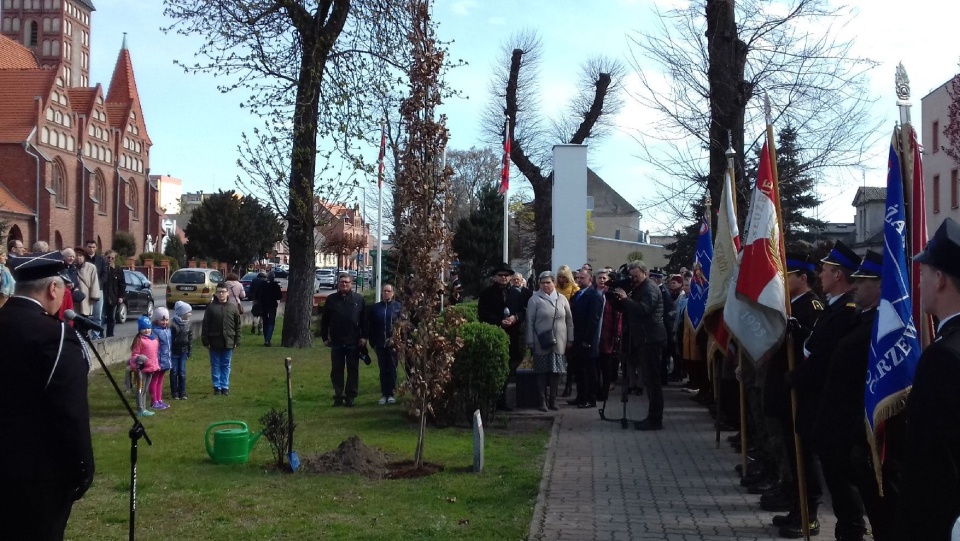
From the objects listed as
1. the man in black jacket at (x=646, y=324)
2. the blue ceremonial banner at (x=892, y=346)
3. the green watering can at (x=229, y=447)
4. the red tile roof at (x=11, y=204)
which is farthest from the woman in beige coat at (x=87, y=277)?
the red tile roof at (x=11, y=204)

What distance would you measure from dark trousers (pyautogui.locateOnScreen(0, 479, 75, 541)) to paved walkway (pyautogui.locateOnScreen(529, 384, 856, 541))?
3699 mm

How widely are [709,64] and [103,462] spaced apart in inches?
446

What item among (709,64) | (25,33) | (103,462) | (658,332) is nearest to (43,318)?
(103,462)

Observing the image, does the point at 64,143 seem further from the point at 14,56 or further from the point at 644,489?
the point at 644,489

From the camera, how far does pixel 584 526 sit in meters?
7.43

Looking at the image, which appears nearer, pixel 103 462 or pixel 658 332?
pixel 103 462

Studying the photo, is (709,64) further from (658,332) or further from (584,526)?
(584,526)

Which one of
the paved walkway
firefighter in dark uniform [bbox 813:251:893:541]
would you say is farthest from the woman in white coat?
firefighter in dark uniform [bbox 813:251:893:541]

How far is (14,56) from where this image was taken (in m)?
84.4

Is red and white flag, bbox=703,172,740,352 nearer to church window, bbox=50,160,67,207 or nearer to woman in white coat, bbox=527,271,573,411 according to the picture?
woman in white coat, bbox=527,271,573,411

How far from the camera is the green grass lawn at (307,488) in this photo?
7406mm

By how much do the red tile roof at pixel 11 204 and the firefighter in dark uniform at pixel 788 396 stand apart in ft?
212

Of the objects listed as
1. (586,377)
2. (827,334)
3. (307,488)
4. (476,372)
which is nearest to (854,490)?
(827,334)

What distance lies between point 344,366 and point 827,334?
953 centimetres
